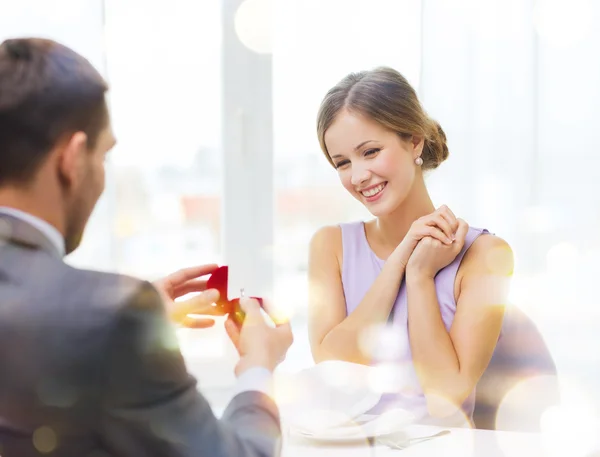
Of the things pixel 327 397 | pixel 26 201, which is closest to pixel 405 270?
pixel 327 397

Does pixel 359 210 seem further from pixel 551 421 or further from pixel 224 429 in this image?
pixel 224 429

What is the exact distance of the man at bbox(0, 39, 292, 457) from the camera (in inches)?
26.7

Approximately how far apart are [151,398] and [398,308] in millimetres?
1086

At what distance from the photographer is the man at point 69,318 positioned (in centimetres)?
68

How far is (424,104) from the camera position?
A: 7.48 ft

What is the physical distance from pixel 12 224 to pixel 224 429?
0.30 m

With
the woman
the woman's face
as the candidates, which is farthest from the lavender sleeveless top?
the woman's face

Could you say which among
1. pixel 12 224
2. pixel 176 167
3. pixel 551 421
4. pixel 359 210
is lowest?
pixel 551 421

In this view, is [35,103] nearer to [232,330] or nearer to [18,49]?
[18,49]

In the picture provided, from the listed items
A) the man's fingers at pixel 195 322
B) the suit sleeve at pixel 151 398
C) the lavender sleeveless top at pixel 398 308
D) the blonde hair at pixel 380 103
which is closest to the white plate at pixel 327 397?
the man's fingers at pixel 195 322

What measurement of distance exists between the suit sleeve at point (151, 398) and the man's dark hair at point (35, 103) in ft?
0.62

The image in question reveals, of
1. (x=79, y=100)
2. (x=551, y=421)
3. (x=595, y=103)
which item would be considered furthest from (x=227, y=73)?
(x=79, y=100)

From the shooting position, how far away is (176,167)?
2.32 meters

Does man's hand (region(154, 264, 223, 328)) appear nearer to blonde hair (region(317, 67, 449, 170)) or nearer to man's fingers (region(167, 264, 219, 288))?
man's fingers (region(167, 264, 219, 288))
